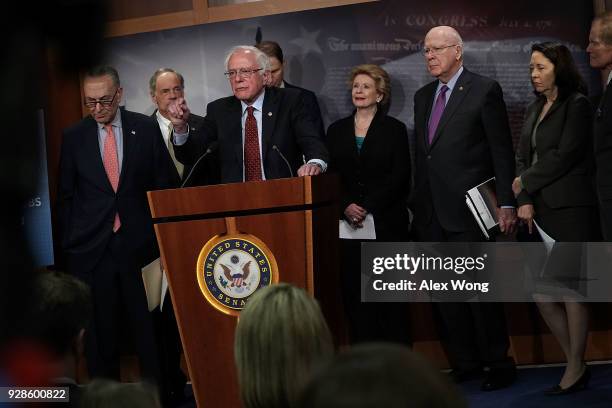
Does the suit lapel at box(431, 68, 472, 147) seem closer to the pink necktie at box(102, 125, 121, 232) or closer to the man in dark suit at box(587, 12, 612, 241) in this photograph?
the man in dark suit at box(587, 12, 612, 241)

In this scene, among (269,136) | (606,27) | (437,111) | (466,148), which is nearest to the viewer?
(269,136)

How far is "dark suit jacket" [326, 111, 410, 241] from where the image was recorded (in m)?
4.82

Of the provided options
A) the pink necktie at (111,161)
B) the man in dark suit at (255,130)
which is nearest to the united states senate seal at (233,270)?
the man in dark suit at (255,130)

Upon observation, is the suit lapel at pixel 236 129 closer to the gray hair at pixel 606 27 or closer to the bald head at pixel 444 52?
the bald head at pixel 444 52

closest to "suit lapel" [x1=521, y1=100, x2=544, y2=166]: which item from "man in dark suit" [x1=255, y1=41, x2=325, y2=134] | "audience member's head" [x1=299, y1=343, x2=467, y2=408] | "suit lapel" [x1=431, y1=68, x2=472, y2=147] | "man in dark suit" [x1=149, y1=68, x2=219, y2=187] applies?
"suit lapel" [x1=431, y1=68, x2=472, y2=147]

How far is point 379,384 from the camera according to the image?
742 millimetres

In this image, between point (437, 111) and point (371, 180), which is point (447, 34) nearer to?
point (437, 111)

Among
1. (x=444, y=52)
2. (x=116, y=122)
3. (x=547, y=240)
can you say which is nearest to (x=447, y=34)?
(x=444, y=52)

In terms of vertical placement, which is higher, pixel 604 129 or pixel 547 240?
pixel 604 129

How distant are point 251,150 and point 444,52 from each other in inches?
48.4

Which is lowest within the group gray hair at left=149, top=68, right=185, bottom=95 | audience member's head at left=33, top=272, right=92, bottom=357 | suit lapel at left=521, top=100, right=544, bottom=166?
audience member's head at left=33, top=272, right=92, bottom=357

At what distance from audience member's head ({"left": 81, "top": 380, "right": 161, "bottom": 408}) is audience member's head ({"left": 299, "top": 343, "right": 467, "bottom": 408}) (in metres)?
0.60

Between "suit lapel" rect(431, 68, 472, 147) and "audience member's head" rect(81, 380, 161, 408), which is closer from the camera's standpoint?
"audience member's head" rect(81, 380, 161, 408)

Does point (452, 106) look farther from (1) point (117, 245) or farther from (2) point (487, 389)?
(1) point (117, 245)
